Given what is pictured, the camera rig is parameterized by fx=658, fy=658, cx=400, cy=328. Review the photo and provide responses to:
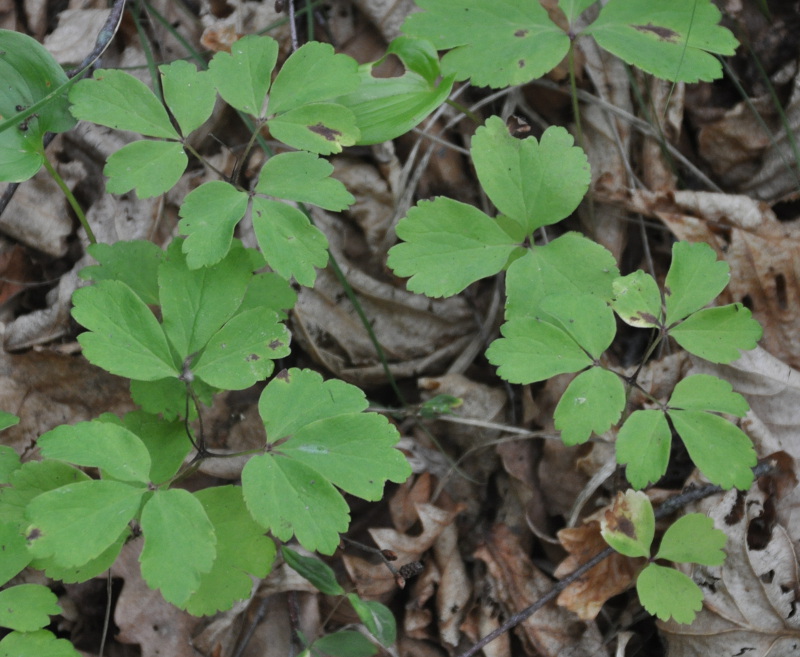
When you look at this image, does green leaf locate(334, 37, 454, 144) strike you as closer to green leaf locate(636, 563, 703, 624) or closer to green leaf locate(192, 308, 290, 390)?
green leaf locate(192, 308, 290, 390)

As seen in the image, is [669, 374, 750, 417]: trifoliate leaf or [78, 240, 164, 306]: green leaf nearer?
[669, 374, 750, 417]: trifoliate leaf

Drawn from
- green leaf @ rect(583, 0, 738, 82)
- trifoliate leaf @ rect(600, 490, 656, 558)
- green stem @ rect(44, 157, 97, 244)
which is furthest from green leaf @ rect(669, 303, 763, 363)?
green stem @ rect(44, 157, 97, 244)

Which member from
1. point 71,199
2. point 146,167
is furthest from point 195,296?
point 71,199

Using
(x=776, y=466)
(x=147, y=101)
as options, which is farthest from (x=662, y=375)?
(x=147, y=101)

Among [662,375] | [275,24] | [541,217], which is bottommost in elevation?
[662,375]

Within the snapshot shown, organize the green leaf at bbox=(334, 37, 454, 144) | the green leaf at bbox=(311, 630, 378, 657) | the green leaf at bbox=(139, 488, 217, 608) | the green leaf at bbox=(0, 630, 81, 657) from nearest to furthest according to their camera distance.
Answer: the green leaf at bbox=(139, 488, 217, 608) → the green leaf at bbox=(0, 630, 81, 657) → the green leaf at bbox=(311, 630, 378, 657) → the green leaf at bbox=(334, 37, 454, 144)

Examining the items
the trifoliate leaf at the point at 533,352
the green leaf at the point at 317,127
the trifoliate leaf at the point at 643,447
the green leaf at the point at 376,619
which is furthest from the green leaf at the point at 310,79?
the green leaf at the point at 376,619

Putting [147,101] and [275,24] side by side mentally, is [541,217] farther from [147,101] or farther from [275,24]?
[275,24]

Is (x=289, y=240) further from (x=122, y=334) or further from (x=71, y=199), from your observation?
(x=71, y=199)
